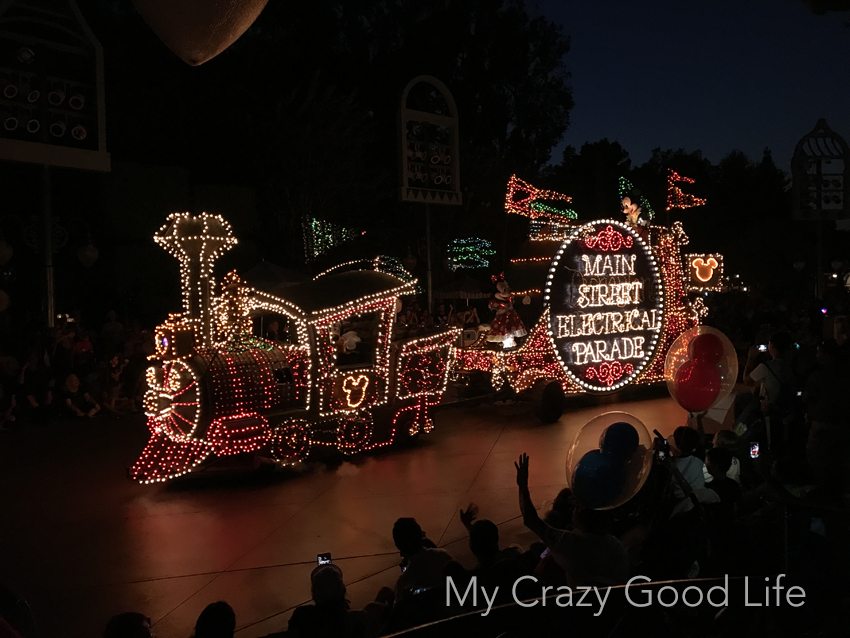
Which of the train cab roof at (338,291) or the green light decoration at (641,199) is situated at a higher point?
the green light decoration at (641,199)

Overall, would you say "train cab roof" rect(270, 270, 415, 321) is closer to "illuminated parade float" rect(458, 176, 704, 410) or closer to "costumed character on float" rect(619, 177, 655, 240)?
"illuminated parade float" rect(458, 176, 704, 410)

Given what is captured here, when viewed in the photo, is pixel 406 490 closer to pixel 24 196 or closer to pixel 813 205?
pixel 24 196

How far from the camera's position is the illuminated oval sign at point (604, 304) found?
42.0 ft

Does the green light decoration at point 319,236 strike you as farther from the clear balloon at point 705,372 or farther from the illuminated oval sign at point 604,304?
the clear balloon at point 705,372

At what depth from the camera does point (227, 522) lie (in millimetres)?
7727

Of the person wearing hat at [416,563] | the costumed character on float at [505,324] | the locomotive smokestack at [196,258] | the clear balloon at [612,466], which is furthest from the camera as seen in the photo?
the costumed character on float at [505,324]

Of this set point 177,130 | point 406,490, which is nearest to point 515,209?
point 406,490

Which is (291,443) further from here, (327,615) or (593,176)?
(593,176)

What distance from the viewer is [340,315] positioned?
31.4 feet

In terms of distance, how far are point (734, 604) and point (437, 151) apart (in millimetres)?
14988

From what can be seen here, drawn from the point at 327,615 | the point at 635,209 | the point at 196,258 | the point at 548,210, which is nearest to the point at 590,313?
the point at 635,209

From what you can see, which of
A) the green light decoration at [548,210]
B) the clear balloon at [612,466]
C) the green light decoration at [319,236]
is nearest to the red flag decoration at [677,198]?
the green light decoration at [548,210]

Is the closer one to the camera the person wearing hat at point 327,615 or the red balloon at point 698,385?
the person wearing hat at point 327,615

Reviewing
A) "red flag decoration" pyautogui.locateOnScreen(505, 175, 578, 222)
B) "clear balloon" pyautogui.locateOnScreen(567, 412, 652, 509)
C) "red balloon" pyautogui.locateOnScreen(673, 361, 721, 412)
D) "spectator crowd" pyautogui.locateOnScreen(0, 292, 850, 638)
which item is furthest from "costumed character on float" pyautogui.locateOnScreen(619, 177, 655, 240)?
"clear balloon" pyautogui.locateOnScreen(567, 412, 652, 509)
